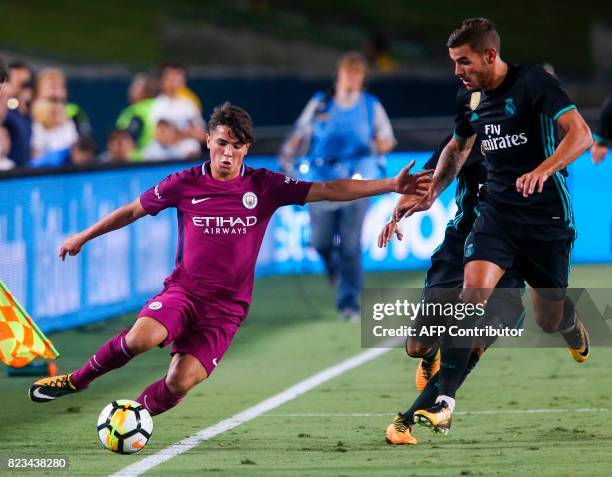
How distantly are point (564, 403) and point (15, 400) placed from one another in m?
3.58

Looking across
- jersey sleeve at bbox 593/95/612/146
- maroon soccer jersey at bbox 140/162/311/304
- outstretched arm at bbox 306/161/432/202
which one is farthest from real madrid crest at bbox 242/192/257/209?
jersey sleeve at bbox 593/95/612/146

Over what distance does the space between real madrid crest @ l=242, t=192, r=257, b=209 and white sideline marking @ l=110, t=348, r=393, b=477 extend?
1.35m

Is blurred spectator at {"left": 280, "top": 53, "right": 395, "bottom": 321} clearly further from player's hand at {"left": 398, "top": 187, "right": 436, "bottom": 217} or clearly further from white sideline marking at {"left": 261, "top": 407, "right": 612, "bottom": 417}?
player's hand at {"left": 398, "top": 187, "right": 436, "bottom": 217}

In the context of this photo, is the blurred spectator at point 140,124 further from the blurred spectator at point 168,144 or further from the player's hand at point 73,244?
the player's hand at point 73,244

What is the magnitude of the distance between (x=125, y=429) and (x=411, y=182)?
2038mm

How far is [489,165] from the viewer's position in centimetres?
831

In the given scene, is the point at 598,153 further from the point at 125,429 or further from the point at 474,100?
the point at 125,429

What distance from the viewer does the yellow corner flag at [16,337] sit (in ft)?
29.4

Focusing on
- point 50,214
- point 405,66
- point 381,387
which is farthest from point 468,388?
point 405,66

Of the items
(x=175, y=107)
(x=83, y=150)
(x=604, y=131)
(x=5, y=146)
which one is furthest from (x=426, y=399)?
(x=175, y=107)

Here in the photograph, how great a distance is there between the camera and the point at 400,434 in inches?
324

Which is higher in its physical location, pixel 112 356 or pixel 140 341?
pixel 140 341

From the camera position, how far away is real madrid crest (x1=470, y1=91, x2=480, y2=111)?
8281 millimetres

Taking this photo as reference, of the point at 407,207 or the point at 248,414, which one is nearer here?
the point at 407,207
